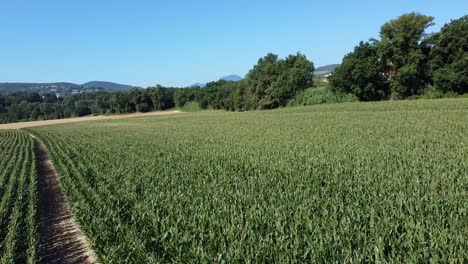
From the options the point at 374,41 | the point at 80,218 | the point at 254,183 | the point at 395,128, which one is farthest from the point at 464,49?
the point at 80,218

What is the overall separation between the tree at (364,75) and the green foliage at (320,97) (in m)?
1.84

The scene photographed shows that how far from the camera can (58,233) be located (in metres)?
10.7

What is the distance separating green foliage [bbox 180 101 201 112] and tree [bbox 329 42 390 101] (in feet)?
205

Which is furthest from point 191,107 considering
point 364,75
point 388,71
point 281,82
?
point 388,71

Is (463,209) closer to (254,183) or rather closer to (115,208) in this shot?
(254,183)

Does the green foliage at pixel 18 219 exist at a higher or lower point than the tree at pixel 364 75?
lower

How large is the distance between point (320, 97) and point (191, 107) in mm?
61485

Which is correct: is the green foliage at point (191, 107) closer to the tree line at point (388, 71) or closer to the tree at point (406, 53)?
the tree line at point (388, 71)

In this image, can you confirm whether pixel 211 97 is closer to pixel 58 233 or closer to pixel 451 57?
pixel 451 57

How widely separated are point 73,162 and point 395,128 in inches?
800

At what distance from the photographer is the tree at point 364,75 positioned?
207 feet

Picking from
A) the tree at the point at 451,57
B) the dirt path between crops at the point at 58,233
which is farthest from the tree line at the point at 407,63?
the dirt path between crops at the point at 58,233

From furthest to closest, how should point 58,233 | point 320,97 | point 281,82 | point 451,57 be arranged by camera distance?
point 281,82, point 320,97, point 451,57, point 58,233

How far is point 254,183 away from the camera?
36.7 ft
